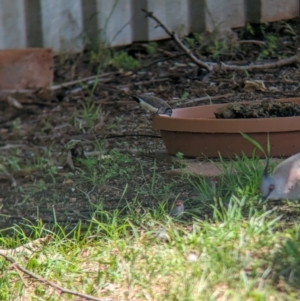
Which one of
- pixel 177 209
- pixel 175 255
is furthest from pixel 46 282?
pixel 177 209

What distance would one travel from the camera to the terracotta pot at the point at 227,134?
3.78 metres

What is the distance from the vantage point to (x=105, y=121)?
18.2 ft

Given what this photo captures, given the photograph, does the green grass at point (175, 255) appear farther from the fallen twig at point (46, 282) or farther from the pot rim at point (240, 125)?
the pot rim at point (240, 125)

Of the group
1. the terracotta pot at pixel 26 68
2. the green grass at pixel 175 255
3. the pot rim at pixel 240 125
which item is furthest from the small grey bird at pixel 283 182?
the terracotta pot at pixel 26 68

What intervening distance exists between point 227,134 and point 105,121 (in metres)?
1.86

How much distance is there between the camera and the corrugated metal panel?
6066 millimetres

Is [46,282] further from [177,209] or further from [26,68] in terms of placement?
[26,68]

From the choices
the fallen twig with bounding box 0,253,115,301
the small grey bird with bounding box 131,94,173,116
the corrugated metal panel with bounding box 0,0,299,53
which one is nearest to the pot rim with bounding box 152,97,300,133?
the small grey bird with bounding box 131,94,173,116

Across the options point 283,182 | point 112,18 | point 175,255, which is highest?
point 112,18

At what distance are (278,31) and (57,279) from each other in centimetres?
438

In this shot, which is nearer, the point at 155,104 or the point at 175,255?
the point at 175,255

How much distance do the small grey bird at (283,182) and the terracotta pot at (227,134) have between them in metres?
0.62

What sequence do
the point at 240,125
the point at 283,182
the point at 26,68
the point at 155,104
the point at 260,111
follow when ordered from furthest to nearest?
the point at 26,68
the point at 155,104
the point at 260,111
the point at 240,125
the point at 283,182

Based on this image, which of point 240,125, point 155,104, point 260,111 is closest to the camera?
point 240,125
